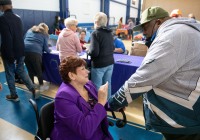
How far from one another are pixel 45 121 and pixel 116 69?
1.76 m

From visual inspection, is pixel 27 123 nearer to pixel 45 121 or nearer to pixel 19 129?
pixel 19 129

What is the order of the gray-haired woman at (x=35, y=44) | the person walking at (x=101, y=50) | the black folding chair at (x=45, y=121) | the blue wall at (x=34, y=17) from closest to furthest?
the black folding chair at (x=45, y=121) < the person walking at (x=101, y=50) < the gray-haired woman at (x=35, y=44) < the blue wall at (x=34, y=17)

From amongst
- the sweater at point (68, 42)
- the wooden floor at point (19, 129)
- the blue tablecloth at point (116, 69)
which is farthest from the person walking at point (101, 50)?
the wooden floor at point (19, 129)

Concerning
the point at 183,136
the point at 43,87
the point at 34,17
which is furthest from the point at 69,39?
the point at 34,17

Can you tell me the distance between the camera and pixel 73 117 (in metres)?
1.10

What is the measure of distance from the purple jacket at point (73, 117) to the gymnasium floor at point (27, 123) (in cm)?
101

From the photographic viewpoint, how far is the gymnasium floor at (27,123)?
2132mm

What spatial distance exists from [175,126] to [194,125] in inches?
3.9

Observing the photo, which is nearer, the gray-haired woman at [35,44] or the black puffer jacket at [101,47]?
the black puffer jacket at [101,47]

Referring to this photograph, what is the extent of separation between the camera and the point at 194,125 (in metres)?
0.95

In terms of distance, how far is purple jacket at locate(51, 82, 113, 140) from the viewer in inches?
43.6

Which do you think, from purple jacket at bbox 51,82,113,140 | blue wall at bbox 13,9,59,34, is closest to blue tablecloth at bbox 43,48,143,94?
purple jacket at bbox 51,82,113,140

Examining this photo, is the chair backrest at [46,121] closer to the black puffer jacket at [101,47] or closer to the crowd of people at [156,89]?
the crowd of people at [156,89]

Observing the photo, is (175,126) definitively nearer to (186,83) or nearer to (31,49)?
(186,83)
